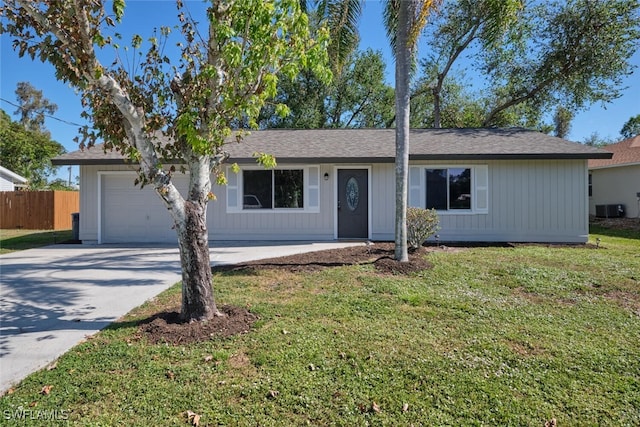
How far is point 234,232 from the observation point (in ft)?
35.9

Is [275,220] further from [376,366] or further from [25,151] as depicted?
[25,151]

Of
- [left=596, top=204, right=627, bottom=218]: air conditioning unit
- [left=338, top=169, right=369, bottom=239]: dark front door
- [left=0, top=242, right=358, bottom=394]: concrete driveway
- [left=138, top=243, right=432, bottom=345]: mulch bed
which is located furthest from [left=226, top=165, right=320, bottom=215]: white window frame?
[left=596, top=204, right=627, bottom=218]: air conditioning unit

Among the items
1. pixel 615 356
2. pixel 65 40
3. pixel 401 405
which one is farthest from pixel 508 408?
pixel 65 40

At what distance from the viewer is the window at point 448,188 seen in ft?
35.0

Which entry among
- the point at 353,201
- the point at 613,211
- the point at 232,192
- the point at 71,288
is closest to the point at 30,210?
the point at 232,192

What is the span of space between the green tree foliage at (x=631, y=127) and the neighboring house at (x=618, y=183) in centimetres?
2459

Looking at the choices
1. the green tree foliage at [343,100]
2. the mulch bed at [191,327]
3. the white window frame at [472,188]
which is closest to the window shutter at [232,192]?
the white window frame at [472,188]

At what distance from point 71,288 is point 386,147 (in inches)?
339

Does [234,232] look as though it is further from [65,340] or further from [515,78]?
[515,78]

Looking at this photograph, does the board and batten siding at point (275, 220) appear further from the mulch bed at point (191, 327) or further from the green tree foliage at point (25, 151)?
the green tree foliage at point (25, 151)

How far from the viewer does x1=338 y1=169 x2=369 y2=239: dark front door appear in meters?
10.9

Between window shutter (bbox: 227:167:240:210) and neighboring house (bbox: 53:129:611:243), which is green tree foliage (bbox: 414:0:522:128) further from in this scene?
window shutter (bbox: 227:167:240:210)

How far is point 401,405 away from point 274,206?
28.3 ft

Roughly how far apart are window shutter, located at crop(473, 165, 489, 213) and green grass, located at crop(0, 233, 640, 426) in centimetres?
541
